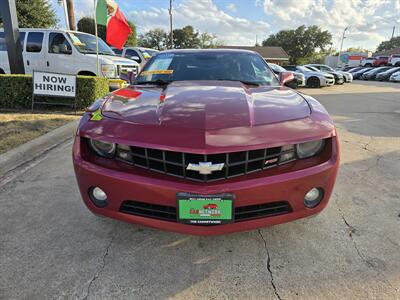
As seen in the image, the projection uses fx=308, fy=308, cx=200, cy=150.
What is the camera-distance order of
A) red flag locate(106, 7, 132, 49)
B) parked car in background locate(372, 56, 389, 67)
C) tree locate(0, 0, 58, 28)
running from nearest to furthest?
red flag locate(106, 7, 132, 49) < tree locate(0, 0, 58, 28) < parked car in background locate(372, 56, 389, 67)

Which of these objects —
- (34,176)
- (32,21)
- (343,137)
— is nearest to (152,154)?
(34,176)

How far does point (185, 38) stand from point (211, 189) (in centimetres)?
6860

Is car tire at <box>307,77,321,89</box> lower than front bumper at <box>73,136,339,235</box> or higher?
lower

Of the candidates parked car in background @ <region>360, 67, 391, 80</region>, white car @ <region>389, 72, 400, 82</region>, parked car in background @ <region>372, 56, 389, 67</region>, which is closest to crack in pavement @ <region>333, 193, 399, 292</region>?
white car @ <region>389, 72, 400, 82</region>

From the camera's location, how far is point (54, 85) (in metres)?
6.81

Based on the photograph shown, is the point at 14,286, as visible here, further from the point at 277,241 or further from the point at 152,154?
the point at 277,241

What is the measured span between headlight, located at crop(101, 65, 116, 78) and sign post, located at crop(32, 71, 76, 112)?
1652 mm

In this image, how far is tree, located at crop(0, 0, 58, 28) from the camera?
21109 mm

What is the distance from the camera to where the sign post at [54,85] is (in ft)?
22.1

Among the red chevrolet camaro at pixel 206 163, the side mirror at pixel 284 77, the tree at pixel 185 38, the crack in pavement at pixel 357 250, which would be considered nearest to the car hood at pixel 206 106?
the red chevrolet camaro at pixel 206 163

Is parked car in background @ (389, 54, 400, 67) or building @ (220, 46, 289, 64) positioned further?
building @ (220, 46, 289, 64)

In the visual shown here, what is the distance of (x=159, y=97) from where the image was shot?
2.53 metres

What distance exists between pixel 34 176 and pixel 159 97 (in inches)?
81.3

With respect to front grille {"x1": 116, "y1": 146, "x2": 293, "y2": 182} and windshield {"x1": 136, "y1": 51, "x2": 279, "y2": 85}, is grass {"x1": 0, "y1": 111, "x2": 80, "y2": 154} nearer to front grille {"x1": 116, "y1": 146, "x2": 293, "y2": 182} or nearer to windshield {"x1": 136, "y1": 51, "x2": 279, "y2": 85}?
windshield {"x1": 136, "y1": 51, "x2": 279, "y2": 85}
